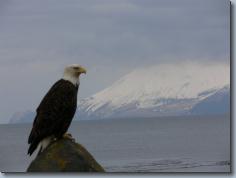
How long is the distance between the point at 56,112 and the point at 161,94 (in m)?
0.85

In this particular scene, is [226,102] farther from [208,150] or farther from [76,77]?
[76,77]

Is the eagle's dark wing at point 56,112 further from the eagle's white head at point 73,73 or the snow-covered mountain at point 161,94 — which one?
the snow-covered mountain at point 161,94

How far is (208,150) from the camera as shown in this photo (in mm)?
5133

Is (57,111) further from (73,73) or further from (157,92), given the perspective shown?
(157,92)

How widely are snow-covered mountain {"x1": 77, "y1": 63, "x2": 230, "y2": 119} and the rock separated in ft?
1.61

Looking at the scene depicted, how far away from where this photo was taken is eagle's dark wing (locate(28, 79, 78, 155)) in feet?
14.7

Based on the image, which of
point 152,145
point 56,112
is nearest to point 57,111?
point 56,112

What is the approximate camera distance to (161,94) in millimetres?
5059

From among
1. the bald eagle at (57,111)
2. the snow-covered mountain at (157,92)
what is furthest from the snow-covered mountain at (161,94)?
the bald eagle at (57,111)

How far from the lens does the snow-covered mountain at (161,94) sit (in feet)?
16.2

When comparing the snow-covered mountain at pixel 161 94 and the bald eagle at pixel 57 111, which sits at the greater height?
the snow-covered mountain at pixel 161 94

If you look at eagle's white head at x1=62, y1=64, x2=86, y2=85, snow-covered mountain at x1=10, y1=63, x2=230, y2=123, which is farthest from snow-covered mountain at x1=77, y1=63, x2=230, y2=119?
eagle's white head at x1=62, y1=64, x2=86, y2=85

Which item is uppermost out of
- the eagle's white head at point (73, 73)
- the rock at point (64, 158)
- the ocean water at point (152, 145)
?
the eagle's white head at point (73, 73)

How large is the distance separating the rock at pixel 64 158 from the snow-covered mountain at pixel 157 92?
49 cm
